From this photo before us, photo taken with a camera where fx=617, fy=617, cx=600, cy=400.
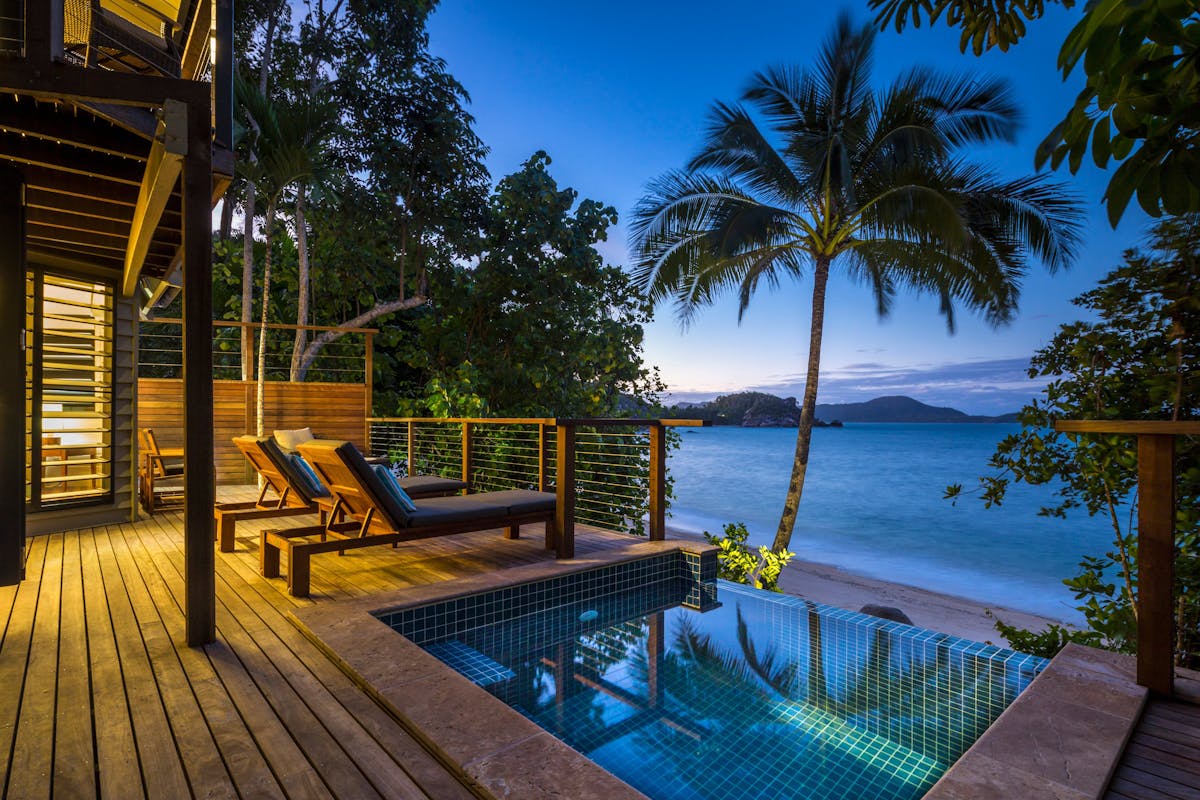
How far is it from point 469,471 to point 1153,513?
5230mm

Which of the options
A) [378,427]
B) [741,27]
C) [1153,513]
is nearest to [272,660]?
[1153,513]

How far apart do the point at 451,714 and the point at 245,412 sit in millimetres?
8146

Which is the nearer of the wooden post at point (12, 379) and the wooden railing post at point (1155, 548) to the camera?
the wooden railing post at point (1155, 548)

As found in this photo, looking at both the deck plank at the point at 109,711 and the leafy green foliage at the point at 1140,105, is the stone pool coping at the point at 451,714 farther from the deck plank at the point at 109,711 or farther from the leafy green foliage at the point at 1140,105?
the leafy green foliage at the point at 1140,105

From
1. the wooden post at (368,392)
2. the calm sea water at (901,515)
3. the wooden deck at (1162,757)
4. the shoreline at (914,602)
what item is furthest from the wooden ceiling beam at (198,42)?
the shoreline at (914,602)

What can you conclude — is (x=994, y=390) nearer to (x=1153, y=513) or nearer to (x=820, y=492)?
(x=820, y=492)

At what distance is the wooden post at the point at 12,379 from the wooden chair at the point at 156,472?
2506 millimetres

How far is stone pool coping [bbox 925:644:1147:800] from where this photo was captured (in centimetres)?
171

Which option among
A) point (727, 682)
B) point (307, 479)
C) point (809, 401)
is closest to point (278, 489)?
point (307, 479)

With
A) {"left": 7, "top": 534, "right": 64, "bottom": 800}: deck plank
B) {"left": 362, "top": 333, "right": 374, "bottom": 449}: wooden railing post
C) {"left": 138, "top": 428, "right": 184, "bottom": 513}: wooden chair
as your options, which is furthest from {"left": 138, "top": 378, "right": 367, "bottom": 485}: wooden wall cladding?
{"left": 7, "top": 534, "right": 64, "bottom": 800}: deck plank

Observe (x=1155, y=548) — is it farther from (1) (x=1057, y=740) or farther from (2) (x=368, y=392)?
(2) (x=368, y=392)

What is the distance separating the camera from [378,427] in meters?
9.83

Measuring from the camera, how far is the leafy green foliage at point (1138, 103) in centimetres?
82

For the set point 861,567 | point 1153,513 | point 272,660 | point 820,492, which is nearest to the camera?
point 1153,513
